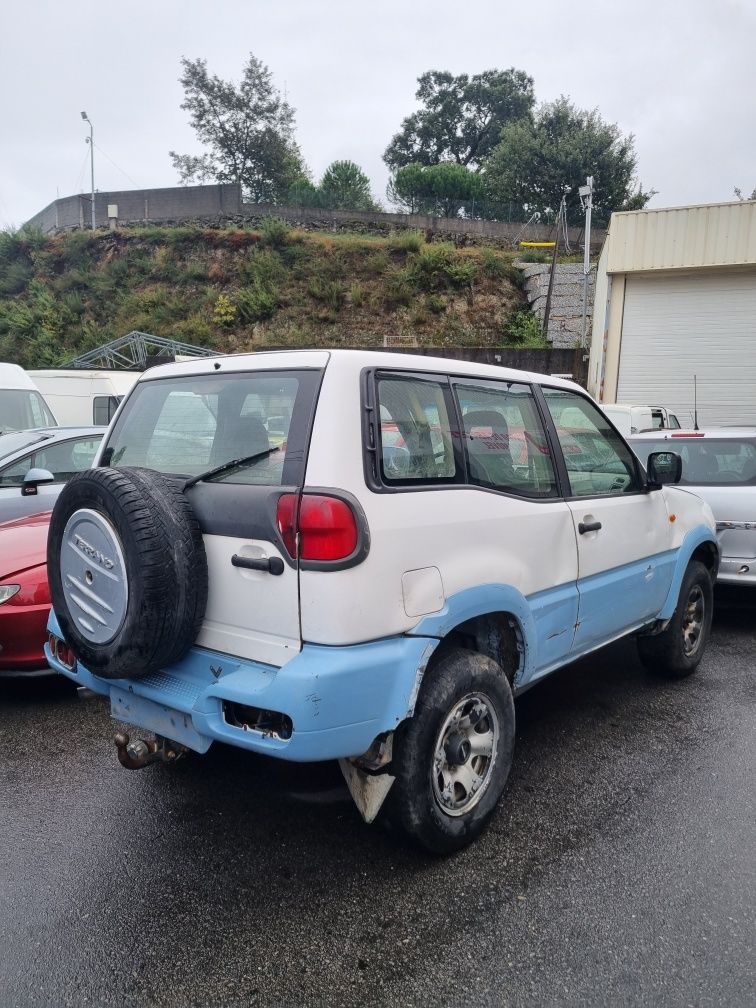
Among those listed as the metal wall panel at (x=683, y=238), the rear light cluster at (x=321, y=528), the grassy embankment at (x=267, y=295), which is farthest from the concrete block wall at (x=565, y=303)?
the rear light cluster at (x=321, y=528)

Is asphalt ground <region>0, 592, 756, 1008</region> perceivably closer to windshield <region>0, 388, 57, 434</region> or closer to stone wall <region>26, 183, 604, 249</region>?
windshield <region>0, 388, 57, 434</region>

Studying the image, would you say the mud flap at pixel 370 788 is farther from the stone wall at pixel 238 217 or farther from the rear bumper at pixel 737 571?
the stone wall at pixel 238 217

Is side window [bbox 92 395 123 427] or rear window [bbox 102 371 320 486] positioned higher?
rear window [bbox 102 371 320 486]

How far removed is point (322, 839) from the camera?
2.95 metres

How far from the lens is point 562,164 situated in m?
41.7

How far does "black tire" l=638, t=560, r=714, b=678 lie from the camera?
4.59m

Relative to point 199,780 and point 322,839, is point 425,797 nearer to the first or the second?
point 322,839

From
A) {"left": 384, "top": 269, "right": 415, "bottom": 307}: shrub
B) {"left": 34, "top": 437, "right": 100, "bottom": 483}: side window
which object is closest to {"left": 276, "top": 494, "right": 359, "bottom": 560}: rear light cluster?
{"left": 34, "top": 437, "right": 100, "bottom": 483}: side window

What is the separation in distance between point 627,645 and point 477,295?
81.1ft

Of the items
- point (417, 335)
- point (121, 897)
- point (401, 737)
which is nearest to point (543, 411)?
point (401, 737)

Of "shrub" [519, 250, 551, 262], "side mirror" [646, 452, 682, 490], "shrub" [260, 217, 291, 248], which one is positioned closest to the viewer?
"side mirror" [646, 452, 682, 490]

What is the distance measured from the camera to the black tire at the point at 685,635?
459 cm

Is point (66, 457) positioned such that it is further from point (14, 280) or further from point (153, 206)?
point (153, 206)

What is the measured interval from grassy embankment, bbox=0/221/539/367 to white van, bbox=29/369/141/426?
43.1 feet
